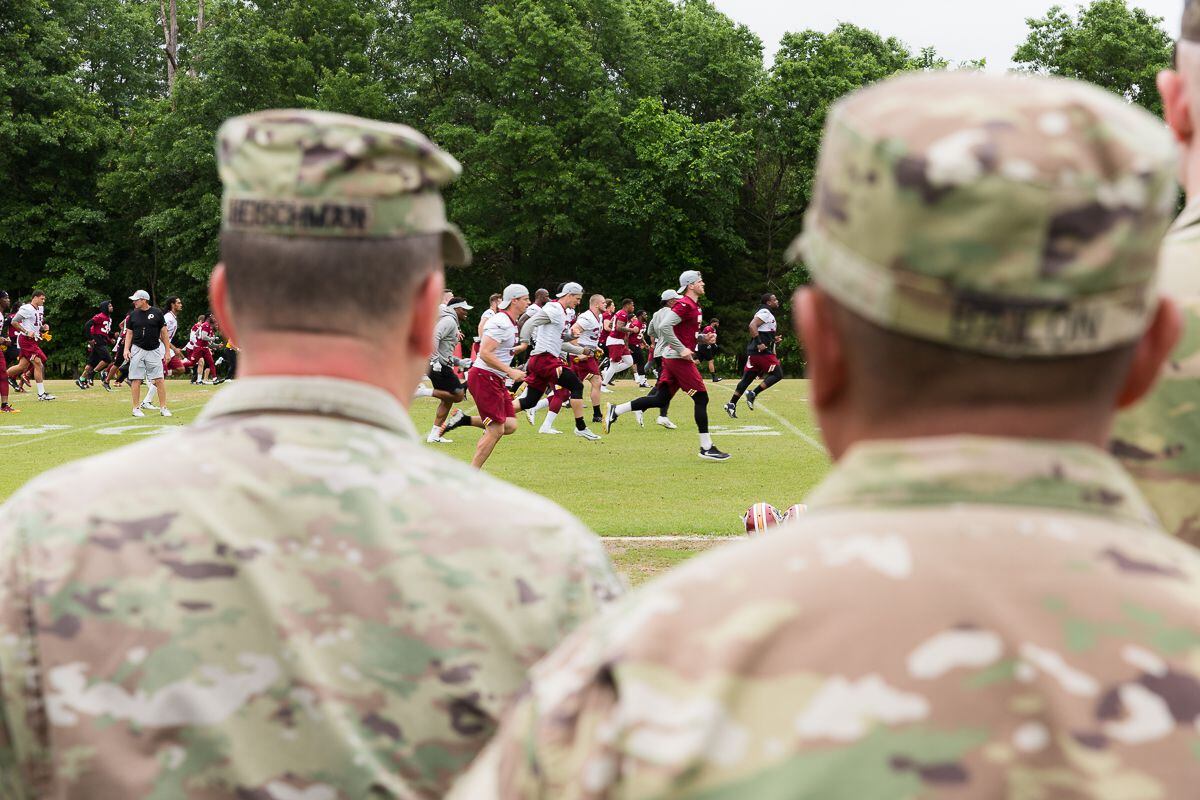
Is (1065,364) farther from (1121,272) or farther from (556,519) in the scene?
(556,519)

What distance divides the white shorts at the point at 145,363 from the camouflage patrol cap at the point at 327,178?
2240 centimetres

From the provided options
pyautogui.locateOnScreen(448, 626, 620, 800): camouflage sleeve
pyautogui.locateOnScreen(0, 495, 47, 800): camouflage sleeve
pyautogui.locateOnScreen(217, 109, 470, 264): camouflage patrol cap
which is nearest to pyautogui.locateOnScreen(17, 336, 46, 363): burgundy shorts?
pyautogui.locateOnScreen(217, 109, 470, 264): camouflage patrol cap

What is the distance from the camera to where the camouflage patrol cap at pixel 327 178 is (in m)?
2.10

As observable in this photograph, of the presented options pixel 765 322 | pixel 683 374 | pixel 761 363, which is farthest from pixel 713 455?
pixel 765 322

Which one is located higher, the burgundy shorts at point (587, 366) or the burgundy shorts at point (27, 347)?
the burgundy shorts at point (587, 366)

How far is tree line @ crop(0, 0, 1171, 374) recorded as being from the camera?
170 ft

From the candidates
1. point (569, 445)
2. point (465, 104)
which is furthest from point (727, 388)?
point (465, 104)

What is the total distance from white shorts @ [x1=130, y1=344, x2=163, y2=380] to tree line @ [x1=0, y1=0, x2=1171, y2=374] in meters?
27.8

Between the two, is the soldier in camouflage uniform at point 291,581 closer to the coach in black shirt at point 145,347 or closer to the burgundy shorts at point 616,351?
the coach in black shirt at point 145,347

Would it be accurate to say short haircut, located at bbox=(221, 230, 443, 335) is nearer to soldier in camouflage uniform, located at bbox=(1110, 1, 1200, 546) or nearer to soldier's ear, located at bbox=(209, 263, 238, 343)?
soldier's ear, located at bbox=(209, 263, 238, 343)

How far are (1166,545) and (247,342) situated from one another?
1.37m

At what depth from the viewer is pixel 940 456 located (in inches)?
49.2

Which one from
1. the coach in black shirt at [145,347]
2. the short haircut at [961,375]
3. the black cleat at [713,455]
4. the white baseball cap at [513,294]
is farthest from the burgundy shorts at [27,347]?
the short haircut at [961,375]

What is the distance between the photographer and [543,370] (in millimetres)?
19797
